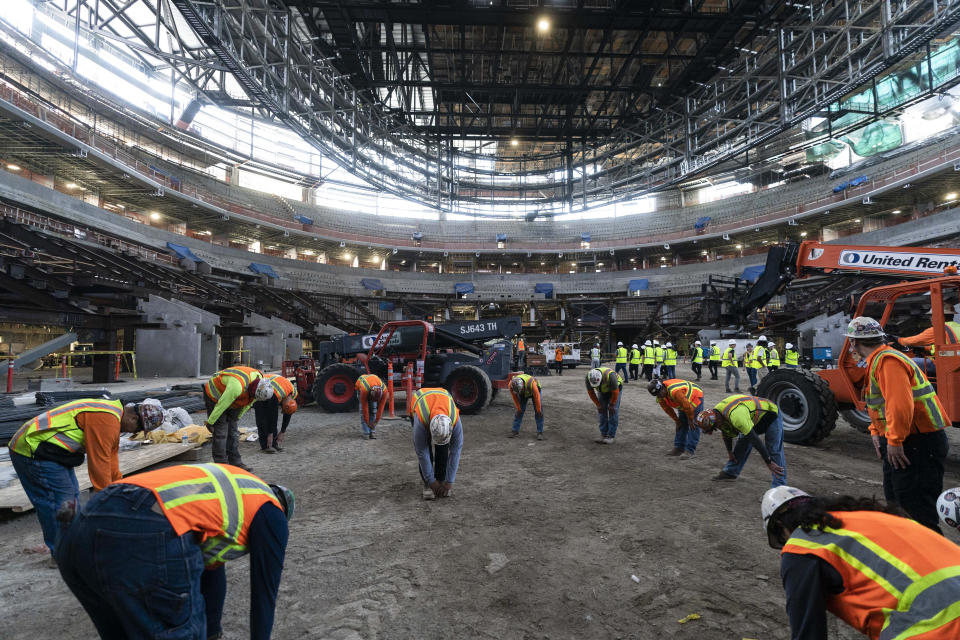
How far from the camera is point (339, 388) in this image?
10.4 metres

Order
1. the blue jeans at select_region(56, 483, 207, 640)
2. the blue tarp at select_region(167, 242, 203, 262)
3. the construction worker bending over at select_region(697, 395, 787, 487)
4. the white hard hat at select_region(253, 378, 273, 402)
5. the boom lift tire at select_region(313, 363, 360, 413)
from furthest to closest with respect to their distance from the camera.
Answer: the blue tarp at select_region(167, 242, 203, 262), the boom lift tire at select_region(313, 363, 360, 413), the white hard hat at select_region(253, 378, 273, 402), the construction worker bending over at select_region(697, 395, 787, 487), the blue jeans at select_region(56, 483, 207, 640)

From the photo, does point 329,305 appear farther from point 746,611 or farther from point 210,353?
point 746,611

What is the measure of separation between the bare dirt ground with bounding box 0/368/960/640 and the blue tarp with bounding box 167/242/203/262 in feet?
92.5

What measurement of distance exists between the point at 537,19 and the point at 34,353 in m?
19.2

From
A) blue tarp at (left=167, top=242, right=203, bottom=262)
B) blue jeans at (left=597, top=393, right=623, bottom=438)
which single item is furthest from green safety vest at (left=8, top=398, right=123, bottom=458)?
blue tarp at (left=167, top=242, right=203, bottom=262)

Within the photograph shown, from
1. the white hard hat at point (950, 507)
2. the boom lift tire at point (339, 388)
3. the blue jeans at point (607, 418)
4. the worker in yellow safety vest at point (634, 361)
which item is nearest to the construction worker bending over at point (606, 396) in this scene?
the blue jeans at point (607, 418)

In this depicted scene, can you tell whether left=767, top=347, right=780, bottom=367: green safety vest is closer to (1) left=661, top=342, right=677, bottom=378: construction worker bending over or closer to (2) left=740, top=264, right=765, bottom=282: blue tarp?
(1) left=661, top=342, right=677, bottom=378: construction worker bending over

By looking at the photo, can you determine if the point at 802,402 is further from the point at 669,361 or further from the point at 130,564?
the point at 669,361

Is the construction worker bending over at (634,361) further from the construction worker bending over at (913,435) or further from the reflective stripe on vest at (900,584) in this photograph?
the reflective stripe on vest at (900,584)

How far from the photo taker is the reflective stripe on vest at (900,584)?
1292 mm

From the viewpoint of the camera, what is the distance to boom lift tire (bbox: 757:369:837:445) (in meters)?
6.41

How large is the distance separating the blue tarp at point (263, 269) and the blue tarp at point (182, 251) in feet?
13.3

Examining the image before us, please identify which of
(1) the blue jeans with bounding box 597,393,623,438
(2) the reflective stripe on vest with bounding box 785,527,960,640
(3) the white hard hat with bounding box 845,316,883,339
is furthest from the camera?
(1) the blue jeans with bounding box 597,393,623,438

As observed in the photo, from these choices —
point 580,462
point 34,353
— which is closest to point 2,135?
point 34,353
